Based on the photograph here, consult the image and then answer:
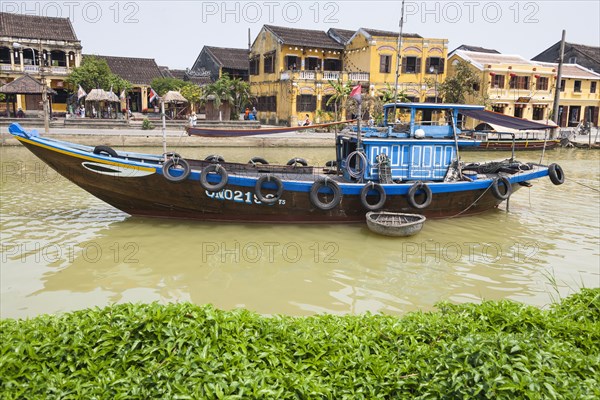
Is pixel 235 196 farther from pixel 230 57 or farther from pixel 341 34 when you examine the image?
pixel 230 57

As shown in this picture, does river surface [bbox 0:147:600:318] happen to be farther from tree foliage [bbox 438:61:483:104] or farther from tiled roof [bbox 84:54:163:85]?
tiled roof [bbox 84:54:163:85]

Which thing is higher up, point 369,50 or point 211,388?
point 369,50

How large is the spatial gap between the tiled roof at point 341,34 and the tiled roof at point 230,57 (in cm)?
795

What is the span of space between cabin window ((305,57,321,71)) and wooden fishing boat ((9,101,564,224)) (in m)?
24.4

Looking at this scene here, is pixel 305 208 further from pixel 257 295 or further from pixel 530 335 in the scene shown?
pixel 530 335

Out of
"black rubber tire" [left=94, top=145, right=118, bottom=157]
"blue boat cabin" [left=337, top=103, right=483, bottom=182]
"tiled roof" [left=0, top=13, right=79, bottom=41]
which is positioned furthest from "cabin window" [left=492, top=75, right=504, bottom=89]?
"tiled roof" [left=0, top=13, right=79, bottom=41]

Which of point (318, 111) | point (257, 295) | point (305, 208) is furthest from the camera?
point (318, 111)

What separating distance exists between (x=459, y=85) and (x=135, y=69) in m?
25.0

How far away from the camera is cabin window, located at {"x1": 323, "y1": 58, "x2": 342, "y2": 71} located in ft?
117

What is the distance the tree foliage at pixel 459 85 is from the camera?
32.0 metres

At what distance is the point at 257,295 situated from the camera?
711 cm

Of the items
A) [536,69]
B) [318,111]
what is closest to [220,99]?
[318,111]

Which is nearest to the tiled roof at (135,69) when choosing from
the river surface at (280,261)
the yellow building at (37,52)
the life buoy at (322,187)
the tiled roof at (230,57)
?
the yellow building at (37,52)

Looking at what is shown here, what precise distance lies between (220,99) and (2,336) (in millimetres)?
30190
